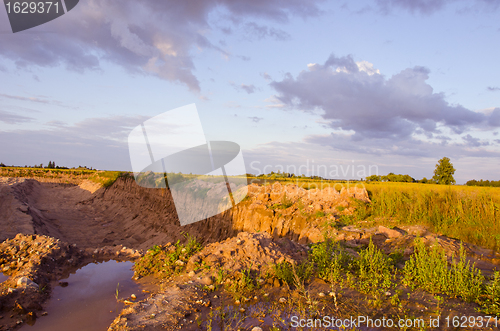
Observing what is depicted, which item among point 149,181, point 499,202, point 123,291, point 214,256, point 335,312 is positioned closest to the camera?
point 335,312

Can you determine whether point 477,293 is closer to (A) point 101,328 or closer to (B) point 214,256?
(B) point 214,256

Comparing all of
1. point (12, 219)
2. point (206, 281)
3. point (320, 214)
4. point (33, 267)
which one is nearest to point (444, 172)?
point (320, 214)

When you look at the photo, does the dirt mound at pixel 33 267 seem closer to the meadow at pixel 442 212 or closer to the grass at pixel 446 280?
the grass at pixel 446 280

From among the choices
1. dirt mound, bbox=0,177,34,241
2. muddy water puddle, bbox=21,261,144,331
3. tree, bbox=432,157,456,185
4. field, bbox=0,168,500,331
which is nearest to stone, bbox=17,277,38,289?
field, bbox=0,168,500,331

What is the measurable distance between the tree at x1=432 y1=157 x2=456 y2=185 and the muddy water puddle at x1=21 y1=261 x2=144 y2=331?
2510cm

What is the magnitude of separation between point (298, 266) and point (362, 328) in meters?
1.67

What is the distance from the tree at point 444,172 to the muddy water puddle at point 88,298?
82.3 ft

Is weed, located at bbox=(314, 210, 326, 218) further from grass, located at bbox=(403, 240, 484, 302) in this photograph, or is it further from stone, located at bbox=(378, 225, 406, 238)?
grass, located at bbox=(403, 240, 484, 302)

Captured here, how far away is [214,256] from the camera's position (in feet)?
16.7

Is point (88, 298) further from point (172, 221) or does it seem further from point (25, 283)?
point (172, 221)

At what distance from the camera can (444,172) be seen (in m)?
21.3

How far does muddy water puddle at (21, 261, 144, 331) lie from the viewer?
3523 mm

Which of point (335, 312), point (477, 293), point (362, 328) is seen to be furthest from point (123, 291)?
point (477, 293)

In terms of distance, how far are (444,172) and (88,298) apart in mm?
26501
